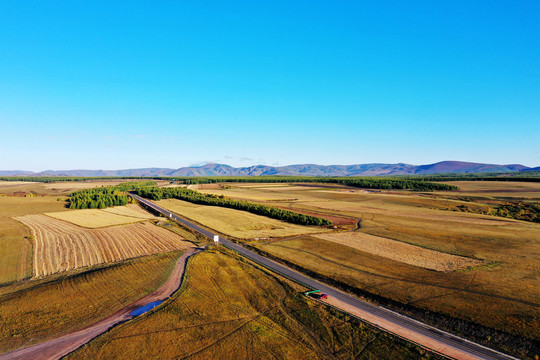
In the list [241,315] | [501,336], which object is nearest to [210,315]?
[241,315]

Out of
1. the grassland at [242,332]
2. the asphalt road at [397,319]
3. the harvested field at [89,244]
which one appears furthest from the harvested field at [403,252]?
the harvested field at [89,244]

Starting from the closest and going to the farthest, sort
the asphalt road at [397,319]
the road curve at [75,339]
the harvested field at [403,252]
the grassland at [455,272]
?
the road curve at [75,339], the asphalt road at [397,319], the grassland at [455,272], the harvested field at [403,252]

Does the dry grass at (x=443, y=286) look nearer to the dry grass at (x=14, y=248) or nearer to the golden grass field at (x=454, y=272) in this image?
the golden grass field at (x=454, y=272)

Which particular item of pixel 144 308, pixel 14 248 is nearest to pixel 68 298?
pixel 144 308

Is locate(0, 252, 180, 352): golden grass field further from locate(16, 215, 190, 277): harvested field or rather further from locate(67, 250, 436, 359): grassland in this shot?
locate(16, 215, 190, 277): harvested field

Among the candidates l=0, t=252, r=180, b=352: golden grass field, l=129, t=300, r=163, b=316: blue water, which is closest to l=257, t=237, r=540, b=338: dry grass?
l=129, t=300, r=163, b=316: blue water

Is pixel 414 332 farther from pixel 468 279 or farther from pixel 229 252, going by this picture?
pixel 229 252

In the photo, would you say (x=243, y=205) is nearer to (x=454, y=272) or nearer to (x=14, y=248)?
(x=14, y=248)
